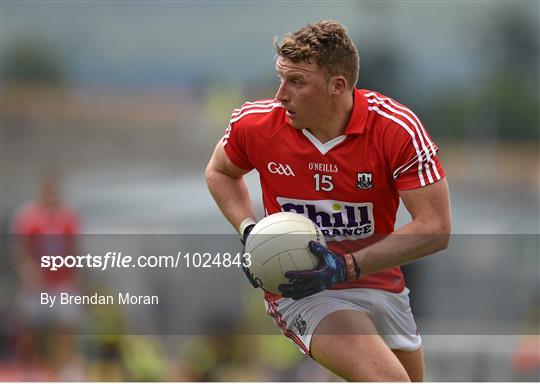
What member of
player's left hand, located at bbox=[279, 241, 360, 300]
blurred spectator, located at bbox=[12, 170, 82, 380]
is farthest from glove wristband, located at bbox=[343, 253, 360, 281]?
blurred spectator, located at bbox=[12, 170, 82, 380]

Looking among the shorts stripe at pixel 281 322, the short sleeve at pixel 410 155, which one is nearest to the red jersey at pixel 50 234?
the shorts stripe at pixel 281 322

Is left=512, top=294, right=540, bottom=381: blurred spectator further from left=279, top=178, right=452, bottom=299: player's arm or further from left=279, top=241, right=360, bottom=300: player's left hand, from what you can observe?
left=279, top=241, right=360, bottom=300: player's left hand

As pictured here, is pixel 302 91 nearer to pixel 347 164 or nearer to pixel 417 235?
pixel 347 164

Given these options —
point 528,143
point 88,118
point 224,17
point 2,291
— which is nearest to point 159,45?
point 224,17

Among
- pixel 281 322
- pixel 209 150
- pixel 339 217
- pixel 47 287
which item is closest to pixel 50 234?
pixel 47 287

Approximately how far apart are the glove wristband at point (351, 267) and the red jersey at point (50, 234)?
269 inches

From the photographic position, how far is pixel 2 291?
12680 millimetres

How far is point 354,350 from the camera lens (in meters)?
5.55

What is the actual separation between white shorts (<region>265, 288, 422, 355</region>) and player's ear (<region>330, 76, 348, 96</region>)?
1060mm

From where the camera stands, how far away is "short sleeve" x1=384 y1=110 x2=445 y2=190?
5527 mm

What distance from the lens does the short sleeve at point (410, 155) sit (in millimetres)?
5527

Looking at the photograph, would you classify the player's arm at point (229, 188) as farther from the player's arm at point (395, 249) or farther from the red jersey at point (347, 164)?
the player's arm at point (395, 249)

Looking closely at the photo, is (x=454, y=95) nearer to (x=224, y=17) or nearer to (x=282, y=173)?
(x=224, y=17)

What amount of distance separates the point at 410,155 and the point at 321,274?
2.45 ft
